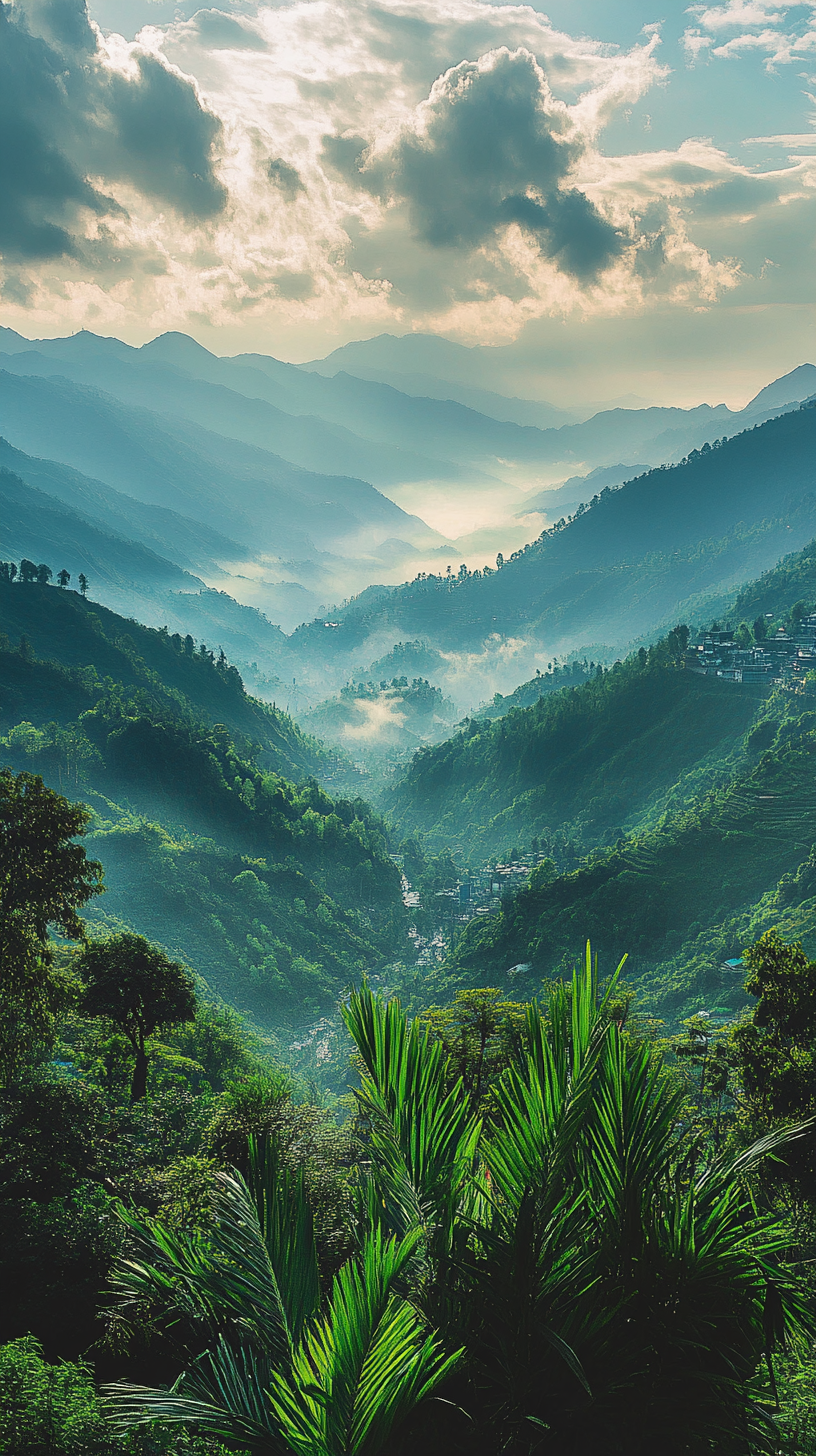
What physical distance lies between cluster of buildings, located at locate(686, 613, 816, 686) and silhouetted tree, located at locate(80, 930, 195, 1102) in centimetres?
9669

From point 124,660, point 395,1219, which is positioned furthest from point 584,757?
point 395,1219

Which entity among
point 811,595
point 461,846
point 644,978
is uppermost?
point 811,595

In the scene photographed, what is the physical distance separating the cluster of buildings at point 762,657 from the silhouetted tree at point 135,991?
96.7m

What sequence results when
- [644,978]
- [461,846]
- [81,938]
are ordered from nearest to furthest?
1. [81,938]
2. [644,978]
3. [461,846]

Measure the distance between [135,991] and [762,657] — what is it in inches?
4208

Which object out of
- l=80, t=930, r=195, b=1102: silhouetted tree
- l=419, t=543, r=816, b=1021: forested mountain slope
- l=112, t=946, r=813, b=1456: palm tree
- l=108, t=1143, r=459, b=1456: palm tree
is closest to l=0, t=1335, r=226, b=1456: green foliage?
l=108, t=1143, r=459, b=1456: palm tree

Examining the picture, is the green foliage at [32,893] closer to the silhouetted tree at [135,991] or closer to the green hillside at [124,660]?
the silhouetted tree at [135,991]

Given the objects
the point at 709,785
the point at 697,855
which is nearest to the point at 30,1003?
the point at 697,855

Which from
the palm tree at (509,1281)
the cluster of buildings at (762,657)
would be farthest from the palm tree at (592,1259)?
the cluster of buildings at (762,657)

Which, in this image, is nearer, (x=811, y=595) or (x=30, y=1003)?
(x=30, y=1003)

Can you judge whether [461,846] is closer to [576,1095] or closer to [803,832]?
[803,832]

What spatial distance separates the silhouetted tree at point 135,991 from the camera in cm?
1869

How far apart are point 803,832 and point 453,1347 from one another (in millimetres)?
79862

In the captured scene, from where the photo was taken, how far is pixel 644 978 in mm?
66812
